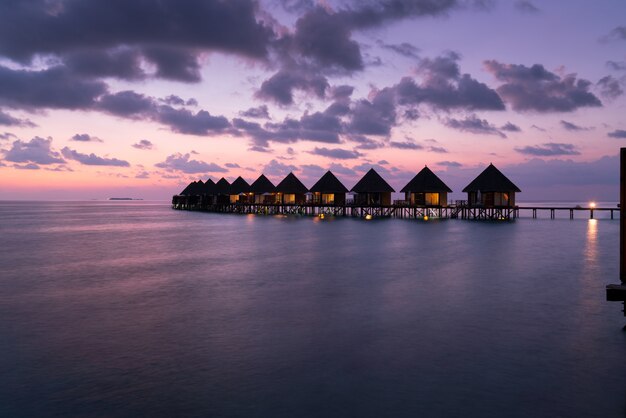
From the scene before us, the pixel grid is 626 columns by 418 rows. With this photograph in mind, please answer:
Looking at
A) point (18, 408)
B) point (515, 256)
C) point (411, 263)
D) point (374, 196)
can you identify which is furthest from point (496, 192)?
point (18, 408)

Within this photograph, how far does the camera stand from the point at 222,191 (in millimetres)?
80688

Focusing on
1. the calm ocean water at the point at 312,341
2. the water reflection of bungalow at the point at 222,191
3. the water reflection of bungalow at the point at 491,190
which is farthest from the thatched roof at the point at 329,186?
the calm ocean water at the point at 312,341

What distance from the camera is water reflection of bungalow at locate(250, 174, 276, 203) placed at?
7066 cm

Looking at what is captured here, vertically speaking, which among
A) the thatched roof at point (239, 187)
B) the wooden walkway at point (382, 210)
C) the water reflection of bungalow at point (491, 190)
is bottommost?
the wooden walkway at point (382, 210)

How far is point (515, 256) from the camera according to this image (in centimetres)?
2392

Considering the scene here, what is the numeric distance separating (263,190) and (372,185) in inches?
770

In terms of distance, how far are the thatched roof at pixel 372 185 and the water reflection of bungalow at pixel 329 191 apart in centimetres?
279

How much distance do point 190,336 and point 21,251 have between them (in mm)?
22813

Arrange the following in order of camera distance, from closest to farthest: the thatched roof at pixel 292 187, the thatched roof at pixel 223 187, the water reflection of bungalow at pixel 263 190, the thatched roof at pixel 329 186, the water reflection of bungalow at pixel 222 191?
the thatched roof at pixel 329 186 → the thatched roof at pixel 292 187 → the water reflection of bungalow at pixel 263 190 → the thatched roof at pixel 223 187 → the water reflection of bungalow at pixel 222 191

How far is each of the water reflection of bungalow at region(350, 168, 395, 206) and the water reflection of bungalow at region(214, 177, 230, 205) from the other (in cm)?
2743

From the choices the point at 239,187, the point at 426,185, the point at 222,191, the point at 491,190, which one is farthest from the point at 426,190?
the point at 222,191

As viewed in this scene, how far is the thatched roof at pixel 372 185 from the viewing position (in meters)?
57.4

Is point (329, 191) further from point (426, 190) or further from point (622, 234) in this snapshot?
point (622, 234)

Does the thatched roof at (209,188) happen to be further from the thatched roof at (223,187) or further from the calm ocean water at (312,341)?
the calm ocean water at (312,341)
